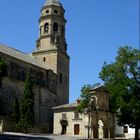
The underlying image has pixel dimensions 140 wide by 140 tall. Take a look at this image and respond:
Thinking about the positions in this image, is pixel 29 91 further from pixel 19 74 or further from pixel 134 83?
pixel 134 83

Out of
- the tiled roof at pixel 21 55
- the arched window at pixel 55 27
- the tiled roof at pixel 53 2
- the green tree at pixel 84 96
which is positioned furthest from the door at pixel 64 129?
the tiled roof at pixel 53 2

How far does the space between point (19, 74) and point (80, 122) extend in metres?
14.9

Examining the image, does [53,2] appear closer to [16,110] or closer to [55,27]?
[55,27]

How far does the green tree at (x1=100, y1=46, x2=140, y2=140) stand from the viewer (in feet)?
144

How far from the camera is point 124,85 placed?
44312 mm

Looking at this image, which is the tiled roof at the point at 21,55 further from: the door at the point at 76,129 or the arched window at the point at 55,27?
the door at the point at 76,129

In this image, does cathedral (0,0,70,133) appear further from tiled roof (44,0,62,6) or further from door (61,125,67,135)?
door (61,125,67,135)

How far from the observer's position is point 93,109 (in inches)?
1796

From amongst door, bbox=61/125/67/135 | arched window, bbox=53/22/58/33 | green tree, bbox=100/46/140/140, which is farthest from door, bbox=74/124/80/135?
arched window, bbox=53/22/58/33

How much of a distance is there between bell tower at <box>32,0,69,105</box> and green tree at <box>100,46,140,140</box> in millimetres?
28722

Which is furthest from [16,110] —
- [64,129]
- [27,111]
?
[64,129]

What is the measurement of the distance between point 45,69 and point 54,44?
5.55 meters

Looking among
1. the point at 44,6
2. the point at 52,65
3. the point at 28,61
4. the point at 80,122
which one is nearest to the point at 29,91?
the point at 80,122

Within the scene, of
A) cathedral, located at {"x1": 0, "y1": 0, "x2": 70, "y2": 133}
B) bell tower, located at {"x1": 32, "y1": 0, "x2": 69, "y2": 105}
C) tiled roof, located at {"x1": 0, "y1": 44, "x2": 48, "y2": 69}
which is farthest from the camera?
bell tower, located at {"x1": 32, "y1": 0, "x2": 69, "y2": 105}
